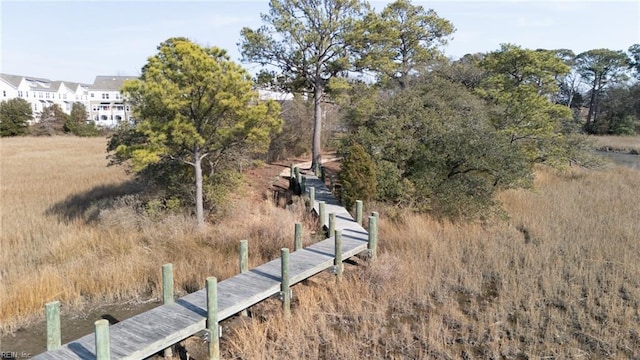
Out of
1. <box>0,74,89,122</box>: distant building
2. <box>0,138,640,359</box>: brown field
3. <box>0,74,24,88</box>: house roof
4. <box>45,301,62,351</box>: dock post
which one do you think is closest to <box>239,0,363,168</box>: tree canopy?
<box>0,138,640,359</box>: brown field

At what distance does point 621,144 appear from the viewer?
37844 millimetres

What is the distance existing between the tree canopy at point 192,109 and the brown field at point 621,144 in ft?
114

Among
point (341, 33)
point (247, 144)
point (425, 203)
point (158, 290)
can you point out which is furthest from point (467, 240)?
point (341, 33)

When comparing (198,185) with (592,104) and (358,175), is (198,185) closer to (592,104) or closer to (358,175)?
(358,175)

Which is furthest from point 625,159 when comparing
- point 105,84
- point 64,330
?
point 105,84

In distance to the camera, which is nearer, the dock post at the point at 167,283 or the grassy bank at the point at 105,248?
the dock post at the point at 167,283

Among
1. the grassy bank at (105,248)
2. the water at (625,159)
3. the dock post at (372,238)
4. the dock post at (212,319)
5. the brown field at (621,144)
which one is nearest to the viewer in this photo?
the dock post at (212,319)

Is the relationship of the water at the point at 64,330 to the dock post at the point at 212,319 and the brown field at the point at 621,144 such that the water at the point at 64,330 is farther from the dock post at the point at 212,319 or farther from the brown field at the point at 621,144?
the brown field at the point at 621,144

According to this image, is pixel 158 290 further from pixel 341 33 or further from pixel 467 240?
pixel 341 33

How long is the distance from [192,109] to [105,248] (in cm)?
420

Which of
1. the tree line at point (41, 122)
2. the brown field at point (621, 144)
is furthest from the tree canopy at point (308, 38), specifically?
the tree line at point (41, 122)

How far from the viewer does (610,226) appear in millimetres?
12602

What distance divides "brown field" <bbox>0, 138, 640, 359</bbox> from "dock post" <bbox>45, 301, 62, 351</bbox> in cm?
240

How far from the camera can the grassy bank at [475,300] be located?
6.66 metres
